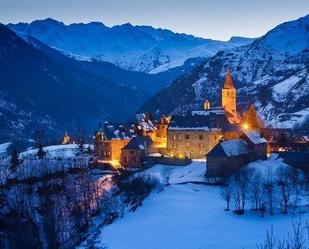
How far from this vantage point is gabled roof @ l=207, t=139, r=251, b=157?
84.3 metres

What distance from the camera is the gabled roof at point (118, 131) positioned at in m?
111

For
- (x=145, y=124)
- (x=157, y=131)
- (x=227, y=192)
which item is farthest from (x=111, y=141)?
(x=227, y=192)

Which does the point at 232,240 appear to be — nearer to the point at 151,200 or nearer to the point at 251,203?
the point at 251,203

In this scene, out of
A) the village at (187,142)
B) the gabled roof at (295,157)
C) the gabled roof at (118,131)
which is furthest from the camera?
the gabled roof at (118,131)

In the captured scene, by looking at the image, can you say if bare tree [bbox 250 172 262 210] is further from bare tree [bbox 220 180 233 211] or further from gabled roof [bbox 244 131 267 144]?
gabled roof [bbox 244 131 267 144]

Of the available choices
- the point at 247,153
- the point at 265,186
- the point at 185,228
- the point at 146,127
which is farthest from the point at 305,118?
the point at 185,228

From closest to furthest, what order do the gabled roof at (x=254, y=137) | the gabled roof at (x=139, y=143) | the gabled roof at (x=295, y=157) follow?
the gabled roof at (x=295, y=157), the gabled roof at (x=254, y=137), the gabled roof at (x=139, y=143)

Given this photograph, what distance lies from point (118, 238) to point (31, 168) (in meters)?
51.1

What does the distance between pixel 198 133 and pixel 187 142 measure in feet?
10.2

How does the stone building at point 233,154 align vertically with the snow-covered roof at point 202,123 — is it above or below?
below

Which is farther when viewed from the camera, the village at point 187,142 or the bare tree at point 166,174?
the village at point 187,142

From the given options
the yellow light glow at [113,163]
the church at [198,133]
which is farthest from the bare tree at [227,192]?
the yellow light glow at [113,163]

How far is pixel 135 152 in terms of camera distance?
10294cm

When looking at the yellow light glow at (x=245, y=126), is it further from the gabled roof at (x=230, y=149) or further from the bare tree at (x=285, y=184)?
the bare tree at (x=285, y=184)
